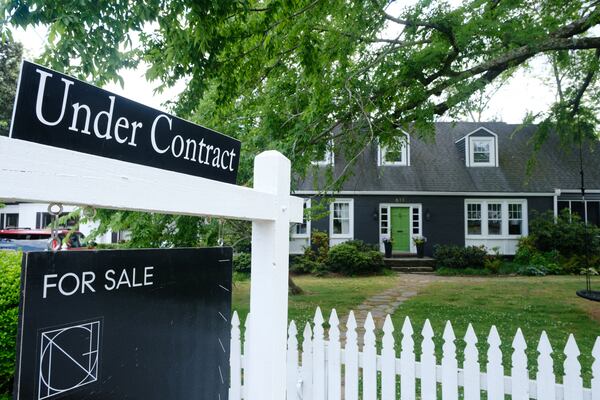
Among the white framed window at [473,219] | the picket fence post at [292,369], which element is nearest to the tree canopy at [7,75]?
the picket fence post at [292,369]

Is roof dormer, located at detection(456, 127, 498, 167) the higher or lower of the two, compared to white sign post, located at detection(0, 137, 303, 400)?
higher

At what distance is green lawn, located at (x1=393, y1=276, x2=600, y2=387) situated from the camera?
5.90m

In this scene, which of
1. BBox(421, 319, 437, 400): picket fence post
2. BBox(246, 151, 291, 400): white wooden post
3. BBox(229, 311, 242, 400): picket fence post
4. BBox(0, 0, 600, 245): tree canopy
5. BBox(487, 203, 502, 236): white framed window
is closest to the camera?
BBox(246, 151, 291, 400): white wooden post

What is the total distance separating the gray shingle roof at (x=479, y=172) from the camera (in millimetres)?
17609

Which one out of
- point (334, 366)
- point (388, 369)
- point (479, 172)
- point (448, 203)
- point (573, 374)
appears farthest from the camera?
point (479, 172)

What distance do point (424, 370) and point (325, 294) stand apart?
786cm

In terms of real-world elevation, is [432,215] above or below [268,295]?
above

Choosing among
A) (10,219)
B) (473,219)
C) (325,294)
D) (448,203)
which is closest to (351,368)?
(325,294)

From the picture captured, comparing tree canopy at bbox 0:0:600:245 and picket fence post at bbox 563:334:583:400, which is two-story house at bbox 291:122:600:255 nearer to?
tree canopy at bbox 0:0:600:245

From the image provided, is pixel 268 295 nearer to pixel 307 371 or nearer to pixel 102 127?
pixel 102 127

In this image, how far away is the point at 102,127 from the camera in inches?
39.7

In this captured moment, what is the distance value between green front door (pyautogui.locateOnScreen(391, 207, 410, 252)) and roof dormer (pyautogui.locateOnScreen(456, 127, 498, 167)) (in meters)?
4.07

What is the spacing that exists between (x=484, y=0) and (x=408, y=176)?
13.3 m

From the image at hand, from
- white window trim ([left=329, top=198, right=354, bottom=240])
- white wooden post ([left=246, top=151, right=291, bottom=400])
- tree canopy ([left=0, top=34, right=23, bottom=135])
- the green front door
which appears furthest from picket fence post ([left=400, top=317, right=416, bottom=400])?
tree canopy ([left=0, top=34, right=23, bottom=135])
